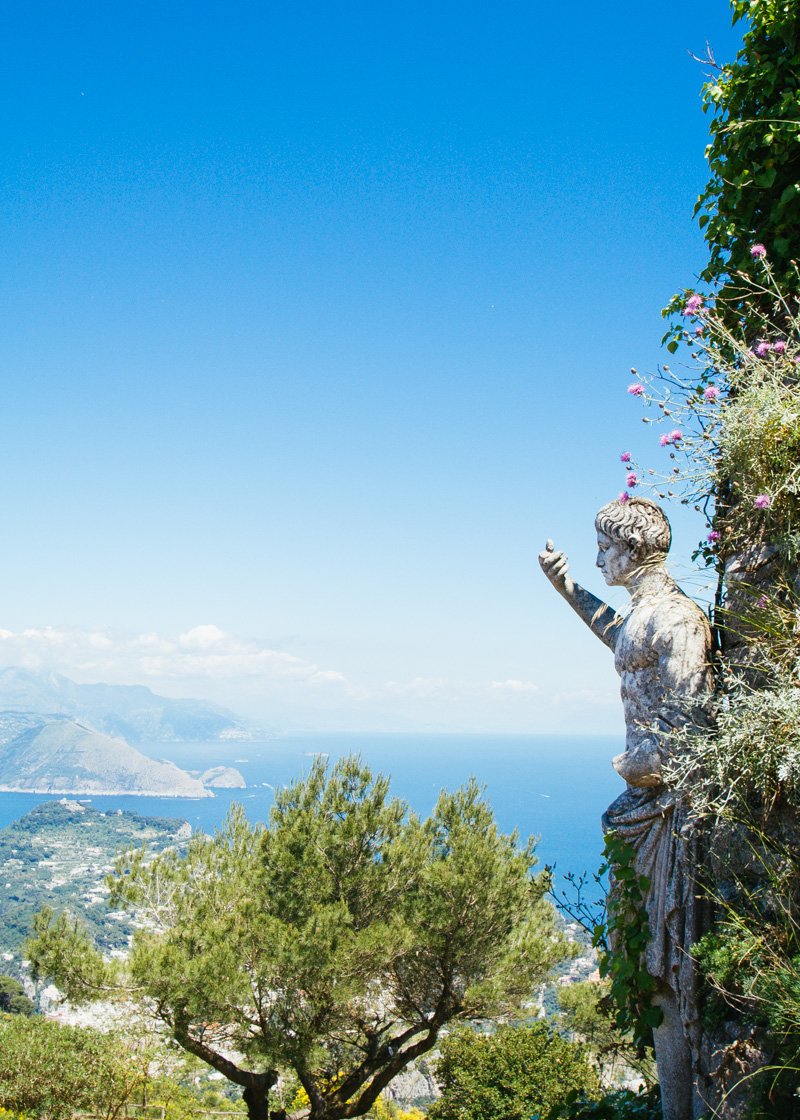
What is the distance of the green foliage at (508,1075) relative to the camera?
22.3 feet

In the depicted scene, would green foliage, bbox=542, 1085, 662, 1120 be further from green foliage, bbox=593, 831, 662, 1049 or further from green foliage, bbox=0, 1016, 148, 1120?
green foliage, bbox=0, 1016, 148, 1120

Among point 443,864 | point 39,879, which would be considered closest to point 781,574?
point 443,864

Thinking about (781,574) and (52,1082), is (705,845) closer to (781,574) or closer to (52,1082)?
(781,574)

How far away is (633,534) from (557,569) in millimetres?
538

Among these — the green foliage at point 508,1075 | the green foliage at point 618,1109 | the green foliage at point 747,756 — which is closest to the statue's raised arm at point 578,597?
the green foliage at point 747,756

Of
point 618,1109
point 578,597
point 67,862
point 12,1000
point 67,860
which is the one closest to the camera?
point 618,1109

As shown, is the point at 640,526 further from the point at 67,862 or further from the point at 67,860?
the point at 67,860

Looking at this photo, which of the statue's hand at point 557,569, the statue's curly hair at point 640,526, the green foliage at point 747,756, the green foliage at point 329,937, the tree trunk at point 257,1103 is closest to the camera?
the green foliage at point 747,756

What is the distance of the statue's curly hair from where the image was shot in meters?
2.93

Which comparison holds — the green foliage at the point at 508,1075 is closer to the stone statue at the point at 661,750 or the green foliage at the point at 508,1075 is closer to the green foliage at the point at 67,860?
the stone statue at the point at 661,750

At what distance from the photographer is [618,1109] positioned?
3172 mm

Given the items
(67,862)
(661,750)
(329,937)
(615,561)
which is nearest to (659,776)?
(661,750)

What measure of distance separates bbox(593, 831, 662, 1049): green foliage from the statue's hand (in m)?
1.17

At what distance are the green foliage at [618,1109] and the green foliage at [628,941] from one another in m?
0.56
